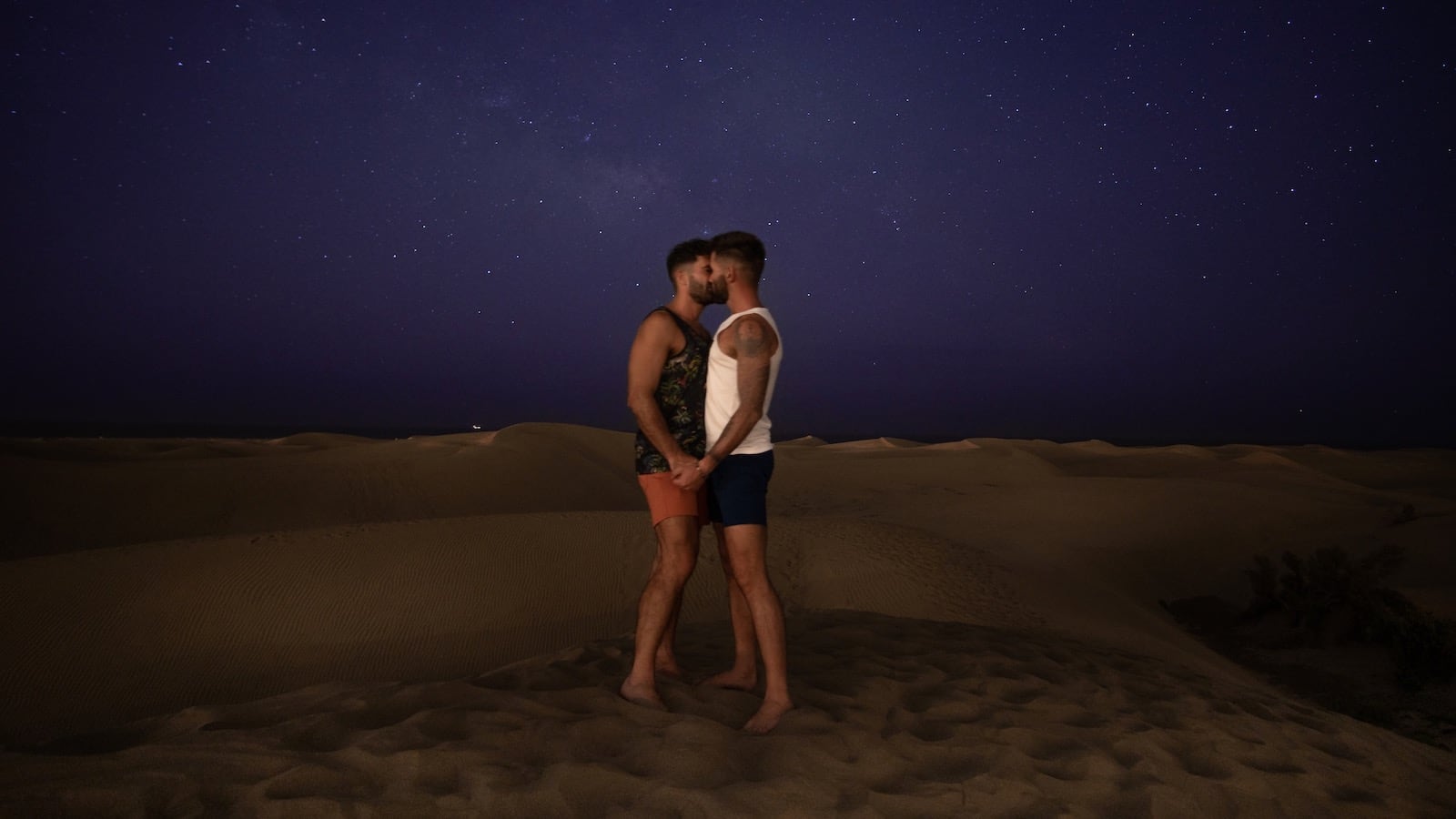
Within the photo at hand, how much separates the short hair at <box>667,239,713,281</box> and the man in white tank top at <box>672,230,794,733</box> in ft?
0.28

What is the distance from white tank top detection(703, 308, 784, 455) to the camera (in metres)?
3.66

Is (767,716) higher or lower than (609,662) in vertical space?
higher

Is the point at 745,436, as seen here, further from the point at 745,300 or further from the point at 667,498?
the point at 745,300

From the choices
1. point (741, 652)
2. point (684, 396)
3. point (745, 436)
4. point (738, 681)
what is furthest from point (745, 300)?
point (738, 681)

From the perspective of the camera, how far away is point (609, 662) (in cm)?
483

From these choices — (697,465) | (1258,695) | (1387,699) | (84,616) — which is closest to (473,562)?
(84,616)

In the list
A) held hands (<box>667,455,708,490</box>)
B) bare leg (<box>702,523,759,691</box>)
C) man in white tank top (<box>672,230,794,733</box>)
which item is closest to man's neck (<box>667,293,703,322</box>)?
man in white tank top (<box>672,230,794,733</box>)

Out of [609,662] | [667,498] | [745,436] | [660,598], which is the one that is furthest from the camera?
[609,662]

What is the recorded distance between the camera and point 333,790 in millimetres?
2721

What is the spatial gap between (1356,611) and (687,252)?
30.8ft

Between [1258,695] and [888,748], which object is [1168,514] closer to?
[1258,695]

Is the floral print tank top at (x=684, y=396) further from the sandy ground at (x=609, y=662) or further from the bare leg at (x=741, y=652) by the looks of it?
the sandy ground at (x=609, y=662)

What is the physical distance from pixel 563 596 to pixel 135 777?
5610mm

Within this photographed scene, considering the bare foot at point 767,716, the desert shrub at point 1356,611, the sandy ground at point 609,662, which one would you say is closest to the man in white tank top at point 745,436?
the bare foot at point 767,716
